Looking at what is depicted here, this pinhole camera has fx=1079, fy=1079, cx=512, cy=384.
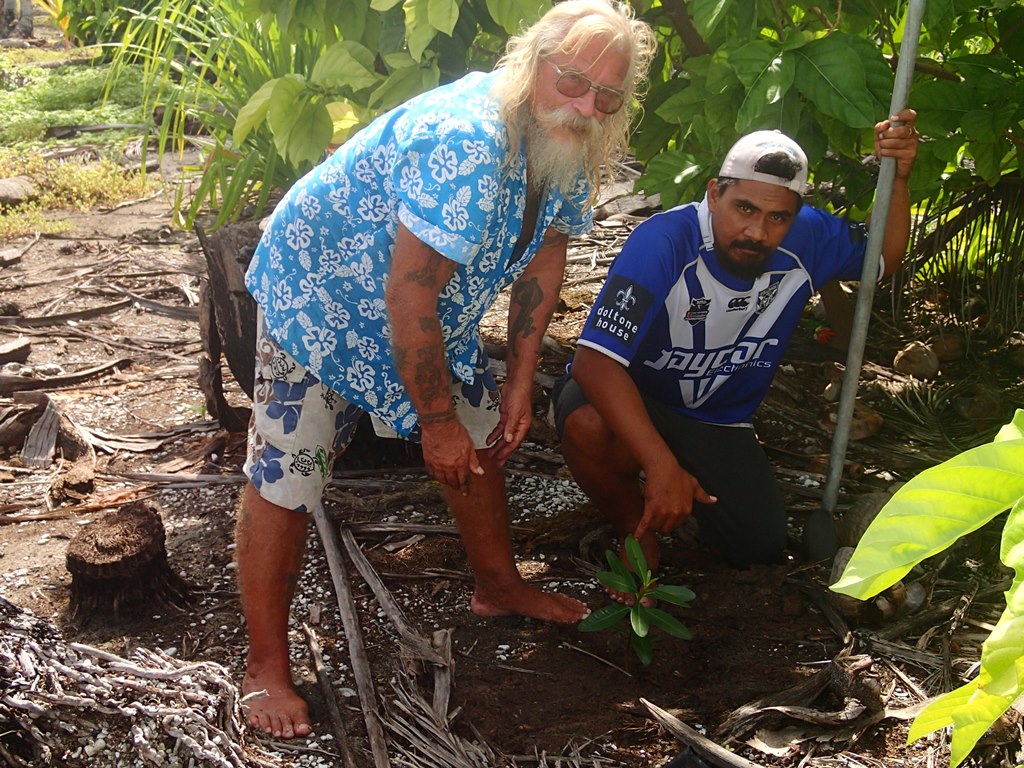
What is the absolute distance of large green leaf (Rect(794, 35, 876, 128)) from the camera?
246 centimetres

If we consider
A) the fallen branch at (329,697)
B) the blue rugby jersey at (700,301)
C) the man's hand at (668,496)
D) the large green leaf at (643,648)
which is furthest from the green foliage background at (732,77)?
the fallen branch at (329,697)

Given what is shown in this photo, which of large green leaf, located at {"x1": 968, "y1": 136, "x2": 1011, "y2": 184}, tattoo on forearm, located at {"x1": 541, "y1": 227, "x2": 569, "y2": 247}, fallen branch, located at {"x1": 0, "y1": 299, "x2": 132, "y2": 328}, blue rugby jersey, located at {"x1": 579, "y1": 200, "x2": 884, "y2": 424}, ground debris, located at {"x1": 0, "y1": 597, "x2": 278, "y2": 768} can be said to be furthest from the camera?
fallen branch, located at {"x1": 0, "y1": 299, "x2": 132, "y2": 328}

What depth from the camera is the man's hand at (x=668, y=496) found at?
2.65 m

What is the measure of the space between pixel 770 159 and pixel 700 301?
429 mm

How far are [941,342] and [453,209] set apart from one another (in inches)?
108

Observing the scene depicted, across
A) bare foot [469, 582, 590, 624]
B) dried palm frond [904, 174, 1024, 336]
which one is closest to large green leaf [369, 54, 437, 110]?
bare foot [469, 582, 590, 624]

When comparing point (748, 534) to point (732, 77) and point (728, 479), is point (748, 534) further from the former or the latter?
point (732, 77)

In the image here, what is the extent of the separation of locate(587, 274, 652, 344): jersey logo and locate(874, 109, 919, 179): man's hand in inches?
26.4

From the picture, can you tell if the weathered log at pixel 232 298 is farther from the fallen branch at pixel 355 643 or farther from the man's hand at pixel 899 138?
the man's hand at pixel 899 138

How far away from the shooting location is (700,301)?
9.43ft

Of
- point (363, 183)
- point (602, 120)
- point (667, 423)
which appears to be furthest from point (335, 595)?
point (602, 120)

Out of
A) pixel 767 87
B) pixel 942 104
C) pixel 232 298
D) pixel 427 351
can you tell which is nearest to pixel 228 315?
pixel 232 298

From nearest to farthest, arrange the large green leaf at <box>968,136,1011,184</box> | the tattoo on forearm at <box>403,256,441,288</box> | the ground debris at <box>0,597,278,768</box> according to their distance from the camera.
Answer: the ground debris at <box>0,597,278,768</box> < the tattoo on forearm at <box>403,256,441,288</box> < the large green leaf at <box>968,136,1011,184</box>

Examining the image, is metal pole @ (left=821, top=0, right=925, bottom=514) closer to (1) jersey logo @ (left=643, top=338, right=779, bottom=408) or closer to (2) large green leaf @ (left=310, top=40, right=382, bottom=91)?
(1) jersey logo @ (left=643, top=338, right=779, bottom=408)
